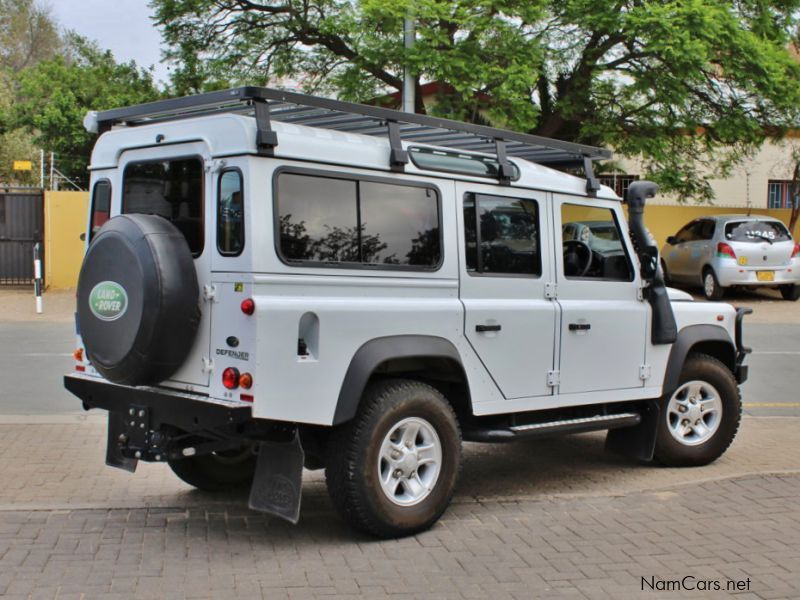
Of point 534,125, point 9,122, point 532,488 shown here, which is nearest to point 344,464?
point 532,488

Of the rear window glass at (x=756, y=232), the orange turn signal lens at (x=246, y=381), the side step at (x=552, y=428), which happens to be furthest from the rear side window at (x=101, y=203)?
the rear window glass at (x=756, y=232)

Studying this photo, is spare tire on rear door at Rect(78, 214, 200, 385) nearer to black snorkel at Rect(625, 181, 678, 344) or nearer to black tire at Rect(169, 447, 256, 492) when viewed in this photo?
black tire at Rect(169, 447, 256, 492)

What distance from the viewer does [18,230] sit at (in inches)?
809

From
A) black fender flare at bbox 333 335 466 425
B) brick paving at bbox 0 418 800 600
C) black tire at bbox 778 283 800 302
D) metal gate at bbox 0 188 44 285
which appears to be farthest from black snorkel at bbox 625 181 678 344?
metal gate at bbox 0 188 44 285

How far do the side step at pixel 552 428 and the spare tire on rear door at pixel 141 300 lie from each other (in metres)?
1.90

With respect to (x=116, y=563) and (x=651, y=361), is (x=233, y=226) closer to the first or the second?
(x=116, y=563)

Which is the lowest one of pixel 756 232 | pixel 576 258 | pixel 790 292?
pixel 790 292

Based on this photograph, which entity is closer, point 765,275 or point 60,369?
point 60,369

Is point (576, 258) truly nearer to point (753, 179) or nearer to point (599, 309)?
point (599, 309)

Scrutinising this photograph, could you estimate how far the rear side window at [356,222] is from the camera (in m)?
5.03

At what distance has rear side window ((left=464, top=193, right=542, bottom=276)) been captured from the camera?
19.3 feet

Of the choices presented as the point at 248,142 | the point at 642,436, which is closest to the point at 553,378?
the point at 642,436

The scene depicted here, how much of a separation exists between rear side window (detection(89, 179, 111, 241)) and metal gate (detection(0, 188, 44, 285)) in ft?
51.1

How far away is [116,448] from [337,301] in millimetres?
1661
